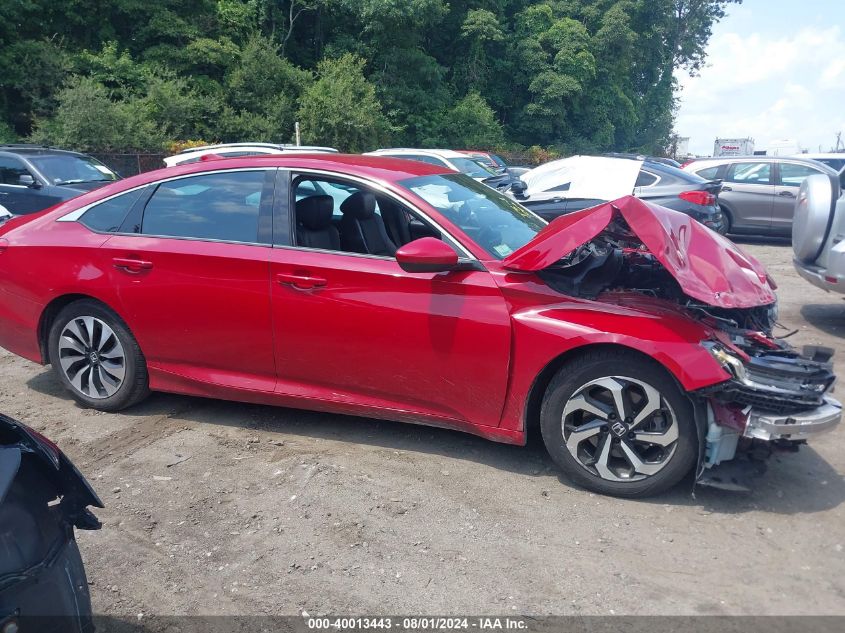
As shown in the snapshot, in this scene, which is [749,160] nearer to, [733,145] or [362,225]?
[362,225]

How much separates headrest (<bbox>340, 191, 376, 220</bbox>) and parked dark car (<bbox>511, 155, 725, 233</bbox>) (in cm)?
585

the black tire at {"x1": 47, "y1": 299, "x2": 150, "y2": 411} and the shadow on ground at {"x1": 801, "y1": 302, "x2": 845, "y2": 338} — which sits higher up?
the black tire at {"x1": 47, "y1": 299, "x2": 150, "y2": 411}

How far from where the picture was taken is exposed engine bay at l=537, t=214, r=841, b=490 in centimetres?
340

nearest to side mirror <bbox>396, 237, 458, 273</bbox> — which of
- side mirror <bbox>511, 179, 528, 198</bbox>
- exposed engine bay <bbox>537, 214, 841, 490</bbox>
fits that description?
exposed engine bay <bbox>537, 214, 841, 490</bbox>

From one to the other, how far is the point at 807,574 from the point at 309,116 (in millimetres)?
29410

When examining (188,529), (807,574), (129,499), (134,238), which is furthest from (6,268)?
(807,574)

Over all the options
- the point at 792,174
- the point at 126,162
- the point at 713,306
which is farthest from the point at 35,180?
the point at 792,174

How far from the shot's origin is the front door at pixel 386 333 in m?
3.86

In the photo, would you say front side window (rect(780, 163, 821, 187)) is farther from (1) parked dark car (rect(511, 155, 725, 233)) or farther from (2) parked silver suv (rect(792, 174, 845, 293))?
(2) parked silver suv (rect(792, 174, 845, 293))

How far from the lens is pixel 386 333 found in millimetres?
4008

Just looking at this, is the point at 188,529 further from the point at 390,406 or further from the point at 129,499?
the point at 390,406

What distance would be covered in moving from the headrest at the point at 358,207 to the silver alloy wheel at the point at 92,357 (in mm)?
1744

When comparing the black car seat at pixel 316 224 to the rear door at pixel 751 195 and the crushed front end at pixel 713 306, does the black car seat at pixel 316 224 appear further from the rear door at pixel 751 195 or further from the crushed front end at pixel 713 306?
the rear door at pixel 751 195

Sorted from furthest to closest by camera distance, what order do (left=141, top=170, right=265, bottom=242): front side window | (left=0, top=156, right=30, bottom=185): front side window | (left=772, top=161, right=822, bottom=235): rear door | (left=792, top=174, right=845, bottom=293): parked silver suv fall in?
1. (left=772, top=161, right=822, bottom=235): rear door
2. (left=0, top=156, right=30, bottom=185): front side window
3. (left=792, top=174, right=845, bottom=293): parked silver suv
4. (left=141, top=170, right=265, bottom=242): front side window
